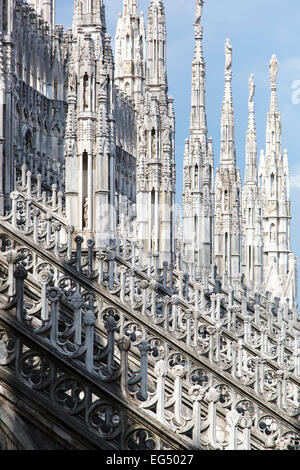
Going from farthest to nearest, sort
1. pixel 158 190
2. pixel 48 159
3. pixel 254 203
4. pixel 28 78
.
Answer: pixel 254 203
pixel 28 78
pixel 48 159
pixel 158 190

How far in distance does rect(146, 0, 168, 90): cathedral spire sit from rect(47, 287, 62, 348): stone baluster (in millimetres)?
17770

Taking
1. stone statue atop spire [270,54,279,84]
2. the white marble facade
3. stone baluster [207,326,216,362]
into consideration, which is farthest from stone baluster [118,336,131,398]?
stone statue atop spire [270,54,279,84]

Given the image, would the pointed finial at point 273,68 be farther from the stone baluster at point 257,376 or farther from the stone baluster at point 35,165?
the stone baluster at point 257,376

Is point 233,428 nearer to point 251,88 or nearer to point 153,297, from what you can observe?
point 153,297

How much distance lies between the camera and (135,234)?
1027 inches

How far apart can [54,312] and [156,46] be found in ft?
62.2

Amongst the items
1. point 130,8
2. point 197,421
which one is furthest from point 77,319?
point 130,8

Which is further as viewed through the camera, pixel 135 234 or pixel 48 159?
pixel 48 159

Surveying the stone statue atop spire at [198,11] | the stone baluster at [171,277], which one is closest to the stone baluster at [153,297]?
the stone baluster at [171,277]

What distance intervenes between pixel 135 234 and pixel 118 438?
17.2 meters

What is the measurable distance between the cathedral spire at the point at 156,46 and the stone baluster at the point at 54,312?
700 inches

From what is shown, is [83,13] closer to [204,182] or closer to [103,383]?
[103,383]

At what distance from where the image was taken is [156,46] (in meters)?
27.2
